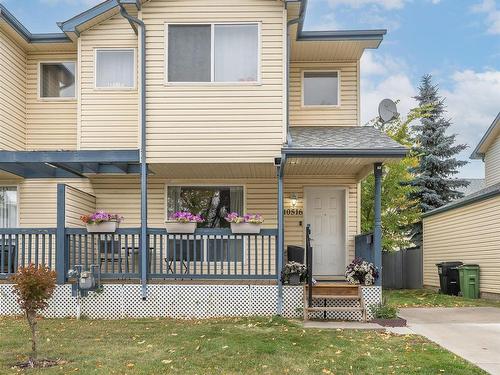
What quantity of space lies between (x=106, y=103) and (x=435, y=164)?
17.6 meters

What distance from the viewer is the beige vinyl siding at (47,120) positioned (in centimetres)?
1379

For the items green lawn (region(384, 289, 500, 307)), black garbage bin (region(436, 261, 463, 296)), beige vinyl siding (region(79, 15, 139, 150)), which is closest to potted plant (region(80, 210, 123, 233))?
beige vinyl siding (region(79, 15, 139, 150))

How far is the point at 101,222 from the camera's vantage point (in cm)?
1127

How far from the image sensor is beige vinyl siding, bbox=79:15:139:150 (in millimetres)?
12766

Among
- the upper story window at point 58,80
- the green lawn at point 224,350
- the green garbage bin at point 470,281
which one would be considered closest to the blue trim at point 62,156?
the upper story window at point 58,80

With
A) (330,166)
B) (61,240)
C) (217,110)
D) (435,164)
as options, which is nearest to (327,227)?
(330,166)

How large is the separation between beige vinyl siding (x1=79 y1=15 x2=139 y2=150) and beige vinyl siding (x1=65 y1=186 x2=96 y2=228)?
1.10 metres

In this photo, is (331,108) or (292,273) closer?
(292,273)

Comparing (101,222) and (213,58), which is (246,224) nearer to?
(101,222)

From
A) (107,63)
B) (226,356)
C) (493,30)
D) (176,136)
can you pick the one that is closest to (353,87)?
(176,136)

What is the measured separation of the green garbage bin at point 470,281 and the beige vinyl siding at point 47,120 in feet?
37.2

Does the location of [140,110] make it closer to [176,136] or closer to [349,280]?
[176,136]

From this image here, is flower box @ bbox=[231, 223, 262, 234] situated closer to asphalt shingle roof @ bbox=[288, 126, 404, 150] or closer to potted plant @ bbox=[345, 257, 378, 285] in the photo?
asphalt shingle roof @ bbox=[288, 126, 404, 150]

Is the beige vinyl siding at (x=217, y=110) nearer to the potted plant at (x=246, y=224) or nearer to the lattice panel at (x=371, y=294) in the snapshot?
the potted plant at (x=246, y=224)
